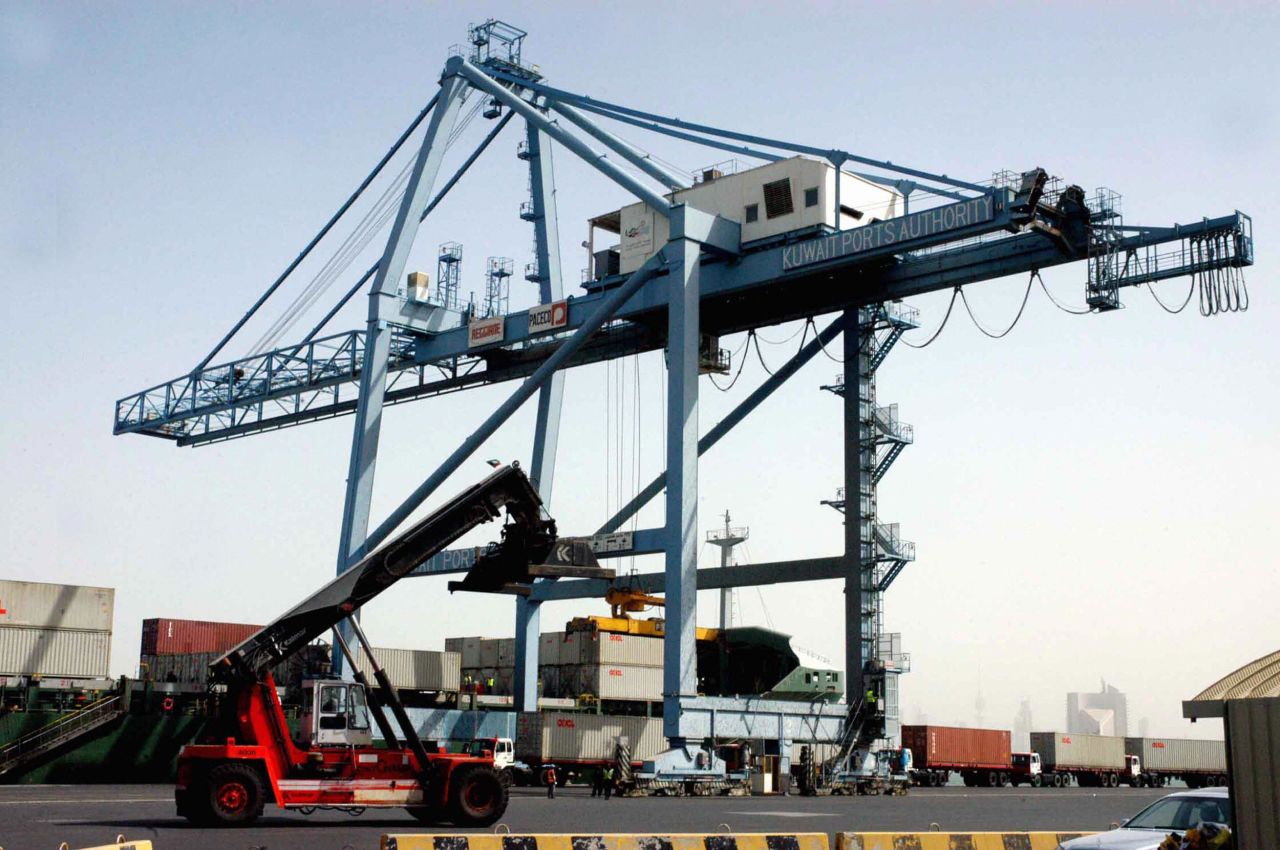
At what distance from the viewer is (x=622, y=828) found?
23.4 metres

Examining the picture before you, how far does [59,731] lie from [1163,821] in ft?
127

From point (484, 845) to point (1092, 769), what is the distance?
61.6 metres

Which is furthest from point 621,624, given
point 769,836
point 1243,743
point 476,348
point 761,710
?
point 1243,743

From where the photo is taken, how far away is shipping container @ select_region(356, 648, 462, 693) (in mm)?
52688

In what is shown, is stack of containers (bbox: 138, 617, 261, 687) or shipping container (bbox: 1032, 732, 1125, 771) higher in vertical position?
stack of containers (bbox: 138, 617, 261, 687)

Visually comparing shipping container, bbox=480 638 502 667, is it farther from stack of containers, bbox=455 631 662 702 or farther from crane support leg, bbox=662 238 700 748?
crane support leg, bbox=662 238 700 748

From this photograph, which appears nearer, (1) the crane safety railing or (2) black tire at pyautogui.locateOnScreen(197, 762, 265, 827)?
(2) black tire at pyautogui.locateOnScreen(197, 762, 265, 827)

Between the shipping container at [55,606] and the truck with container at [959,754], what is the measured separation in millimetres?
34922

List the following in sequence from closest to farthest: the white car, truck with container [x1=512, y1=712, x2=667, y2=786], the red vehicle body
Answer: the white car → the red vehicle body → truck with container [x1=512, y1=712, x2=667, y2=786]

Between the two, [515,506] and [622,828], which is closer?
[515,506]

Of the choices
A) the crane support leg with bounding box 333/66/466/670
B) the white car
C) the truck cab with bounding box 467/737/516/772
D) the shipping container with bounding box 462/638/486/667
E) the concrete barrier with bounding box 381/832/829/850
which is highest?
the crane support leg with bounding box 333/66/466/670

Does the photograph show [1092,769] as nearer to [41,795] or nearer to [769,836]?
[41,795]

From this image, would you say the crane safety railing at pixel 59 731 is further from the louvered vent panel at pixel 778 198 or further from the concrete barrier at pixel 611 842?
the concrete barrier at pixel 611 842

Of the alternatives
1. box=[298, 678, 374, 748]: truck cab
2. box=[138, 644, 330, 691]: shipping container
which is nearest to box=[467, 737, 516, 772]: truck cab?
box=[138, 644, 330, 691]: shipping container
